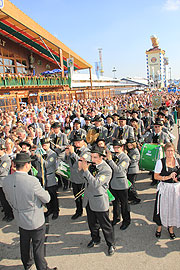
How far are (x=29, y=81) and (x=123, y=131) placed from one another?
1564 cm

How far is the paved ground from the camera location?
3.48 meters

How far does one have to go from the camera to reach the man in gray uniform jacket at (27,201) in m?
2.99

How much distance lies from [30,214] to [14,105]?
17860 mm

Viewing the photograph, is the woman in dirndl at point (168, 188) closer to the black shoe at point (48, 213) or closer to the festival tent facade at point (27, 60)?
the black shoe at point (48, 213)

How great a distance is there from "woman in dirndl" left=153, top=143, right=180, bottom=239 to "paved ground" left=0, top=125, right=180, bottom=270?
48 cm

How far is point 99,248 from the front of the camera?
389 cm

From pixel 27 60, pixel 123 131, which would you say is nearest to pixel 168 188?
pixel 123 131

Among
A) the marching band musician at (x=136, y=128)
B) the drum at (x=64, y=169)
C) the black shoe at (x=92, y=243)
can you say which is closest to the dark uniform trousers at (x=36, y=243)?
the black shoe at (x=92, y=243)

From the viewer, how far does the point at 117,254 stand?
3.69m

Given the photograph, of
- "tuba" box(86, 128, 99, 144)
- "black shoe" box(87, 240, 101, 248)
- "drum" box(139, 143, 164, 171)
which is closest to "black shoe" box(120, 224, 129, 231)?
"black shoe" box(87, 240, 101, 248)

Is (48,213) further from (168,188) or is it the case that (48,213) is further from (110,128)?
(110,128)

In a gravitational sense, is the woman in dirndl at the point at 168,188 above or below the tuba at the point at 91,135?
below

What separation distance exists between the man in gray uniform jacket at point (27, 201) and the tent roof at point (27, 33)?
1772 centimetres

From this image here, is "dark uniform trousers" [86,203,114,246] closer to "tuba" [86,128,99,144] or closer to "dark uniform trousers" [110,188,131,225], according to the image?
"dark uniform trousers" [110,188,131,225]
